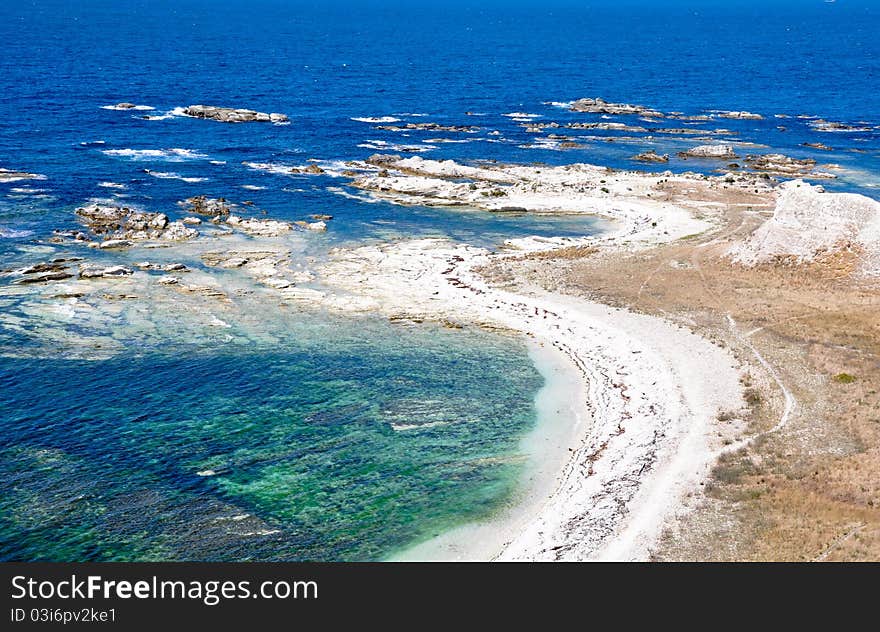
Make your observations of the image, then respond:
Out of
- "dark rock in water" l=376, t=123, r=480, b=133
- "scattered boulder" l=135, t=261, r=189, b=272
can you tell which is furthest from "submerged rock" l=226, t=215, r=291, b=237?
"dark rock in water" l=376, t=123, r=480, b=133

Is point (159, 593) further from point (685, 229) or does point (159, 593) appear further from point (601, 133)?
point (601, 133)

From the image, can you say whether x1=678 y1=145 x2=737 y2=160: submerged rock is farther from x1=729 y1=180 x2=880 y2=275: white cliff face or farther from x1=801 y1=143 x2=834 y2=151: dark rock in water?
x1=729 y1=180 x2=880 y2=275: white cliff face

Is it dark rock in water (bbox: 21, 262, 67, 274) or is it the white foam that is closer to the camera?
dark rock in water (bbox: 21, 262, 67, 274)

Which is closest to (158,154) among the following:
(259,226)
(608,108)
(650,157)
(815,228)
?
(259,226)

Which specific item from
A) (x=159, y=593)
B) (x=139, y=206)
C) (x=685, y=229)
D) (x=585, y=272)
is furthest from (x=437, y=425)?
(x=139, y=206)

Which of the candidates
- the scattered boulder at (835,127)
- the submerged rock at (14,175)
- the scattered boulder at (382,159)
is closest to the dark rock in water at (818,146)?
the scattered boulder at (835,127)
